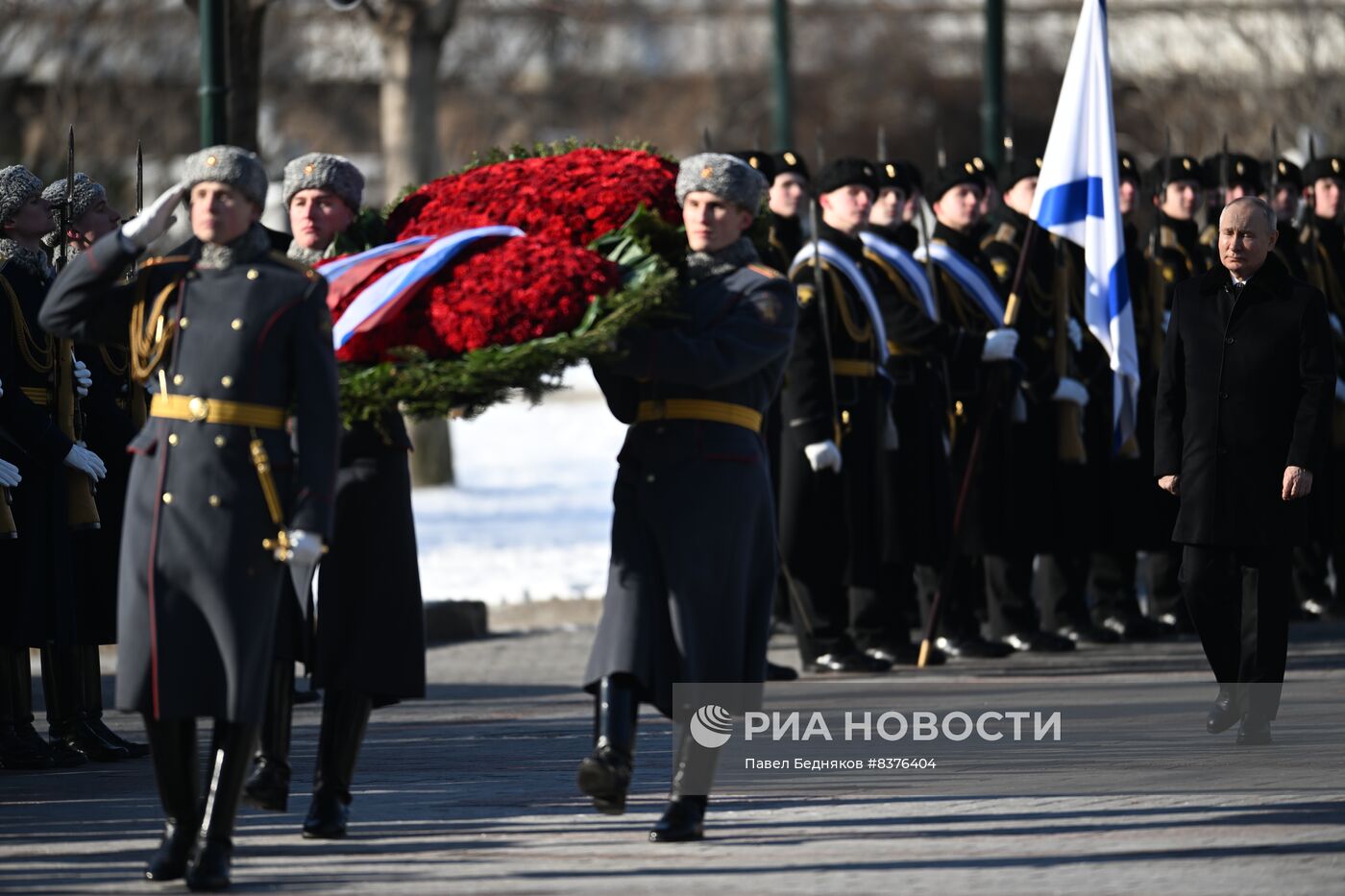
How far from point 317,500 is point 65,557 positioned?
289 centimetres

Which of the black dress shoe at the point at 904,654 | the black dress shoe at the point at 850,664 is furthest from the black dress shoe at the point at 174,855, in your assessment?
the black dress shoe at the point at 904,654

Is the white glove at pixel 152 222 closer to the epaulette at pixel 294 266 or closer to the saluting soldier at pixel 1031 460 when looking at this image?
the epaulette at pixel 294 266

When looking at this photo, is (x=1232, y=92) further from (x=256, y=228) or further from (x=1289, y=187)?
(x=256, y=228)

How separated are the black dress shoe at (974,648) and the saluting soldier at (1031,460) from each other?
0.44ft

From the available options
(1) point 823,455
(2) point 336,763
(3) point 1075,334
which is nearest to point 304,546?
(2) point 336,763

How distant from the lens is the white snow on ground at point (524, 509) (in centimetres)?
1680

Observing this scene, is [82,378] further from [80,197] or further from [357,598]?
[357,598]

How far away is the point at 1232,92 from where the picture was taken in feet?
119

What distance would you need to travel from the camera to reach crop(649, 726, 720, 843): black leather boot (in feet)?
26.4

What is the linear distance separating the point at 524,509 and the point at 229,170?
14.3 m

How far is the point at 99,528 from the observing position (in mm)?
10266

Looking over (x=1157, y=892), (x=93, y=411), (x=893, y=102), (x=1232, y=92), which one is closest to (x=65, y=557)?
(x=93, y=411)

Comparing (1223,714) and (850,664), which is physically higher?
(1223,714)

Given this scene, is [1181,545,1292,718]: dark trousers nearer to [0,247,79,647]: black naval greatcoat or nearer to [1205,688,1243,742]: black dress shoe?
[1205,688,1243,742]: black dress shoe
